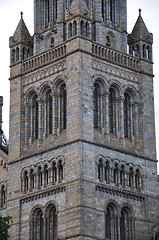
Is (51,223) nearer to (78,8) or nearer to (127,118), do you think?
(127,118)

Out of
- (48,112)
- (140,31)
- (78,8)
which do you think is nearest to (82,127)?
(48,112)

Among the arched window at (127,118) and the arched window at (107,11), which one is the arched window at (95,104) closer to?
the arched window at (127,118)

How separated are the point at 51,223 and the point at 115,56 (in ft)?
44.3

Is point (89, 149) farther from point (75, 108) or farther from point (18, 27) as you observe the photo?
point (18, 27)

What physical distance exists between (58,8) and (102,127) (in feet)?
33.8

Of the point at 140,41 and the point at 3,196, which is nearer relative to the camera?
the point at 3,196

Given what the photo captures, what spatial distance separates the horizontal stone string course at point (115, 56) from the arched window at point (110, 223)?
36.8 feet

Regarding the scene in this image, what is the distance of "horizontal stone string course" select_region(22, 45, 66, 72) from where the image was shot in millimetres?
65750

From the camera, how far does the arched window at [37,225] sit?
63406 millimetres

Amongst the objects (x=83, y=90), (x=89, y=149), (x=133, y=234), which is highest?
(x=83, y=90)

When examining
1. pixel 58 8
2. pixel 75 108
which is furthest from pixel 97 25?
pixel 75 108

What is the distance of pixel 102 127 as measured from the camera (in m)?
64.4

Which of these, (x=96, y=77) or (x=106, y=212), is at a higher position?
(x=96, y=77)

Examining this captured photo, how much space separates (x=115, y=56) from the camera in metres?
66.9
